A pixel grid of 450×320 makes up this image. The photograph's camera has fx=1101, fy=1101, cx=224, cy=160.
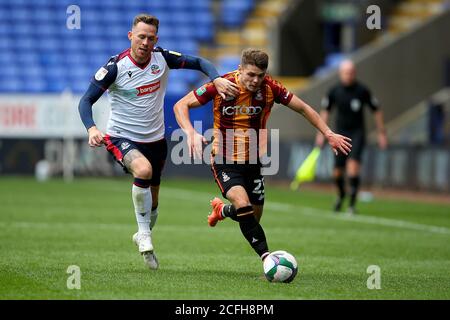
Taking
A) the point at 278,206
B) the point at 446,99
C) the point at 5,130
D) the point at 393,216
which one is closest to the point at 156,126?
the point at 393,216

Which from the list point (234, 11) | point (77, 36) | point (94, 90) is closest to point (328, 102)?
point (94, 90)

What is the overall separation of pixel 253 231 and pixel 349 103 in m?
8.70

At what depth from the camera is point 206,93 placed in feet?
30.7

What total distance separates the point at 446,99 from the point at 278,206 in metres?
6.45

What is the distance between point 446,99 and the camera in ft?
77.7

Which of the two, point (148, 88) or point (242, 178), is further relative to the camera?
point (148, 88)

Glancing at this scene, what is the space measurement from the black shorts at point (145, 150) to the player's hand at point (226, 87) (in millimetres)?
1068

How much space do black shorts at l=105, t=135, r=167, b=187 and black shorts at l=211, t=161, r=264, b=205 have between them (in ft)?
2.70

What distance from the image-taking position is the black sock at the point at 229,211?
9461 mm

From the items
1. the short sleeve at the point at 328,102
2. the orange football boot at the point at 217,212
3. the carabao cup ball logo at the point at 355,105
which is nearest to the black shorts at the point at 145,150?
the orange football boot at the point at 217,212

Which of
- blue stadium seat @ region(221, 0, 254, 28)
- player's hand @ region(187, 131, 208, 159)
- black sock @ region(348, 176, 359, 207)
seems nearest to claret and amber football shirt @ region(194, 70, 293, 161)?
player's hand @ region(187, 131, 208, 159)

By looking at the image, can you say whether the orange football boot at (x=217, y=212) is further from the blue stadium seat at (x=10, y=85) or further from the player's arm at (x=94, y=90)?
the blue stadium seat at (x=10, y=85)

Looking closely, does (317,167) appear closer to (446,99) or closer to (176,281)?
(446,99)

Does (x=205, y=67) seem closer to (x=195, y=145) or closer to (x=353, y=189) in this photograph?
(x=195, y=145)
